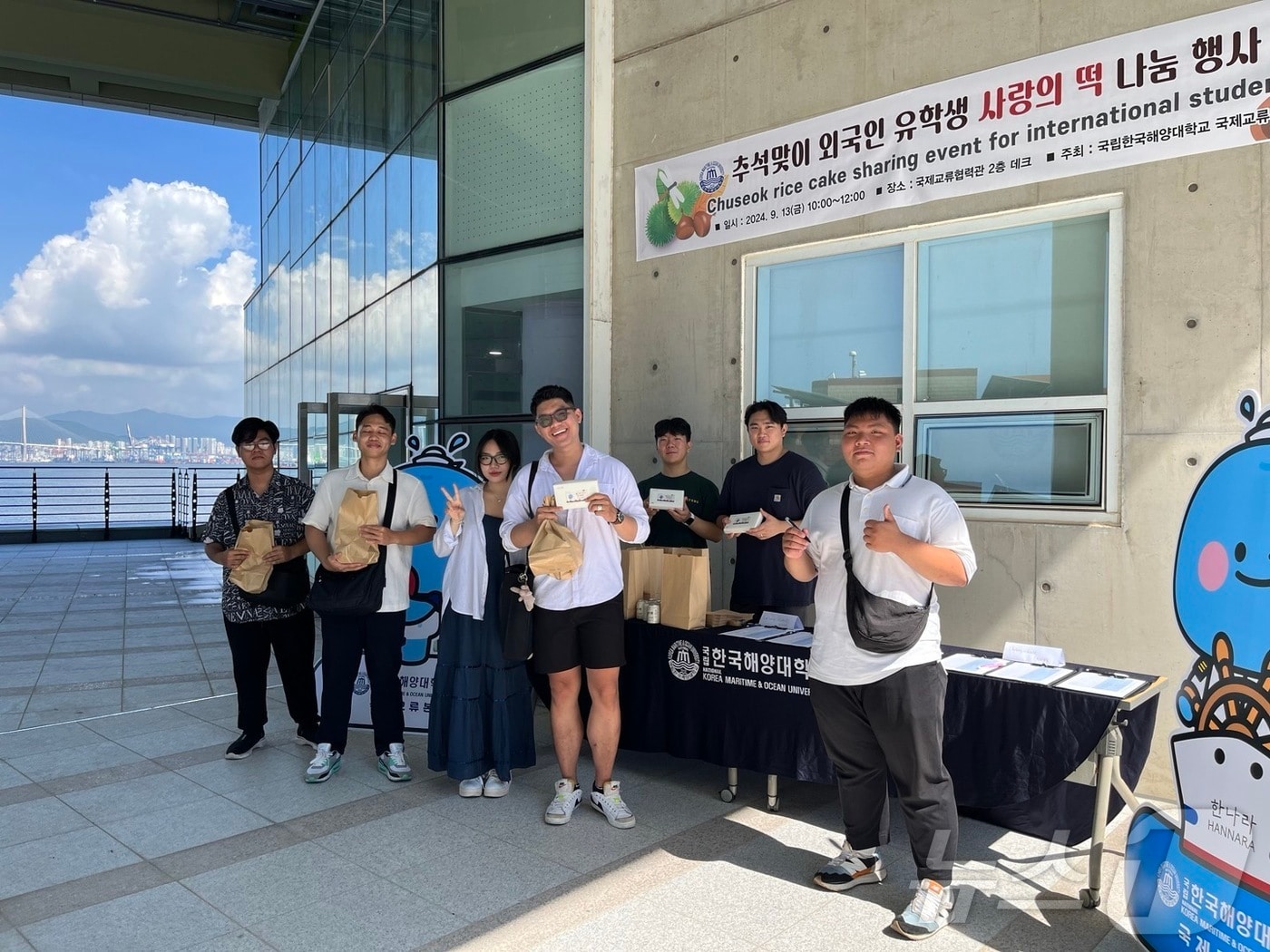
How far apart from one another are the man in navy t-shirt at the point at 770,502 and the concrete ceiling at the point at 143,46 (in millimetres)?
12013

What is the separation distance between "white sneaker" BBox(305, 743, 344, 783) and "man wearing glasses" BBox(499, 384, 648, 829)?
118 cm

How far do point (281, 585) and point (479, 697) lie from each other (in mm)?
1164

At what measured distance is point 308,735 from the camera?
187 inches

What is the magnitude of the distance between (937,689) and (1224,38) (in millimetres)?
2832

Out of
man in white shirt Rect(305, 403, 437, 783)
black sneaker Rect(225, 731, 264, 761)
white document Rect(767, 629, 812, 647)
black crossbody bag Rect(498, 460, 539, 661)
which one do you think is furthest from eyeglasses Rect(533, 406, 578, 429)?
black sneaker Rect(225, 731, 264, 761)

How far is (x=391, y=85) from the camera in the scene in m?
8.76

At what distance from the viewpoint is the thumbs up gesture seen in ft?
8.71

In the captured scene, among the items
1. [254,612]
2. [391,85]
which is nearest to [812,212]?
[254,612]

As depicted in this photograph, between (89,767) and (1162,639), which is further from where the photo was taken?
(89,767)

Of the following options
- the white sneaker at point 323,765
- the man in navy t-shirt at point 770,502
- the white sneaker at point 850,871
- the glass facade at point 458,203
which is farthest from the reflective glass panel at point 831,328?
the white sneaker at point 323,765

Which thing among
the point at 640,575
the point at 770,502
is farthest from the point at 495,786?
the point at 770,502

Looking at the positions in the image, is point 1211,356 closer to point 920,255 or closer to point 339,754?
point 920,255

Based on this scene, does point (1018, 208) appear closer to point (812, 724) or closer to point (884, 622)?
point (884, 622)

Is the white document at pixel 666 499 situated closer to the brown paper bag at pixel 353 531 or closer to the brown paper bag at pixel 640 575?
the brown paper bag at pixel 640 575
